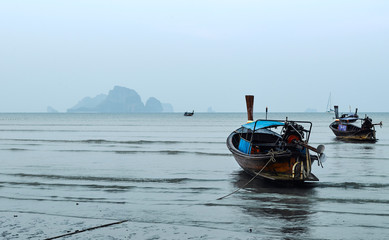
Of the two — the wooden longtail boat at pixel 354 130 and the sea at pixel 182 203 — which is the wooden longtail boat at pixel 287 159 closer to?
the sea at pixel 182 203

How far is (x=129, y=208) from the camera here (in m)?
16.6

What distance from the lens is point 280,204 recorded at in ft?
56.9

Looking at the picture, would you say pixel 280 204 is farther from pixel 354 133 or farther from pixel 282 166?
pixel 354 133

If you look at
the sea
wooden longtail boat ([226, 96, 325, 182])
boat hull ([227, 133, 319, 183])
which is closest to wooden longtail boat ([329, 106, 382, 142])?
the sea

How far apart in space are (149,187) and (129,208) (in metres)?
4.87

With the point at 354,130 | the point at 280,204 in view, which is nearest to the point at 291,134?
the point at 280,204

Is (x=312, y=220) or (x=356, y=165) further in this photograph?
(x=356, y=165)

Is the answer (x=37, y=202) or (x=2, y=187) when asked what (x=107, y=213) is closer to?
(x=37, y=202)

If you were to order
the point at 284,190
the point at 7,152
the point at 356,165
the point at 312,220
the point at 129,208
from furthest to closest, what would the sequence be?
the point at 7,152 < the point at 356,165 < the point at 284,190 < the point at 129,208 < the point at 312,220

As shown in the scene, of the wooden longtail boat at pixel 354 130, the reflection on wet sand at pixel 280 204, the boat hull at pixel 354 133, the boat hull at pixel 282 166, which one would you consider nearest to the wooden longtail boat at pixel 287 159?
the boat hull at pixel 282 166

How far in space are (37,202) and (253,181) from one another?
10769 millimetres

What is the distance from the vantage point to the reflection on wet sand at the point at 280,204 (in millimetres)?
14061

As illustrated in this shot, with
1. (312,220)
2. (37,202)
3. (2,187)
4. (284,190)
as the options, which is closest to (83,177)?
(2,187)

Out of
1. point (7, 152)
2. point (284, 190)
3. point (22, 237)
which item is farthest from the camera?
point (7, 152)
